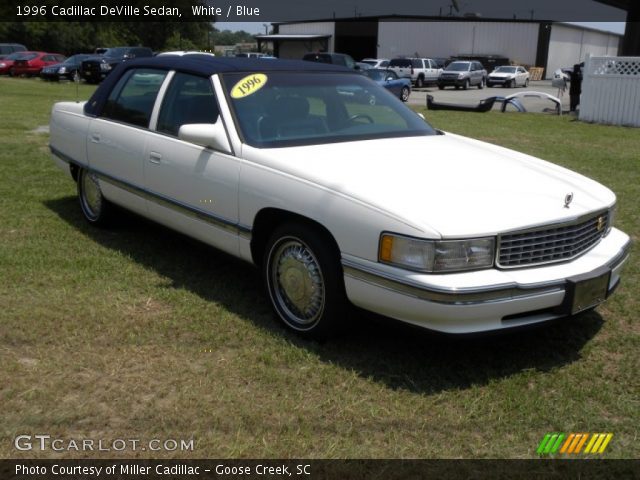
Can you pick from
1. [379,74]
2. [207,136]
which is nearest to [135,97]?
[207,136]

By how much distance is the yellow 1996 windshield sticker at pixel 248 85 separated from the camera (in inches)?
169

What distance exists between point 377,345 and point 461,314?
78cm

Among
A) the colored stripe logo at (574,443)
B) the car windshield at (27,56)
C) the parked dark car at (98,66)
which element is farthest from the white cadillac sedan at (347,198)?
the car windshield at (27,56)

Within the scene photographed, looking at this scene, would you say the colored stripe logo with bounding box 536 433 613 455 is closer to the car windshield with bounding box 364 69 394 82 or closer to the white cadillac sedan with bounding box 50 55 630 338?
the white cadillac sedan with bounding box 50 55 630 338

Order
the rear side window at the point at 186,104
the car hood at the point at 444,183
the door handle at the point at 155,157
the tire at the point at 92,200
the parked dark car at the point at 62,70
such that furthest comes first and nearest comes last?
the parked dark car at the point at 62,70, the tire at the point at 92,200, the door handle at the point at 155,157, the rear side window at the point at 186,104, the car hood at the point at 444,183

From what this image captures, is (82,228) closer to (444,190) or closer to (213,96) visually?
(213,96)

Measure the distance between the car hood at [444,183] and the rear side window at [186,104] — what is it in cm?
63

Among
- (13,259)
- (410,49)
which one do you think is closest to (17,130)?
(13,259)

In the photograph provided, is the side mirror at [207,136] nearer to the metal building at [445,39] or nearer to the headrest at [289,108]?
the headrest at [289,108]

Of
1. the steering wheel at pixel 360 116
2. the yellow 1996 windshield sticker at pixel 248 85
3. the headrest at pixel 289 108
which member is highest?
the yellow 1996 windshield sticker at pixel 248 85

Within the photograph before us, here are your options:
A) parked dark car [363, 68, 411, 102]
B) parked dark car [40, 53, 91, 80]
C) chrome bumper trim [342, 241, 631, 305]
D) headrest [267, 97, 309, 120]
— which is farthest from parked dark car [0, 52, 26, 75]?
chrome bumper trim [342, 241, 631, 305]

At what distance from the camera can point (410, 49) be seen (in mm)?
58938

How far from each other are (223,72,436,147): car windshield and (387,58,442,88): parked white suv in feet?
114

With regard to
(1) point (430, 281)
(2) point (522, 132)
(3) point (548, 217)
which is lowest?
(2) point (522, 132)
